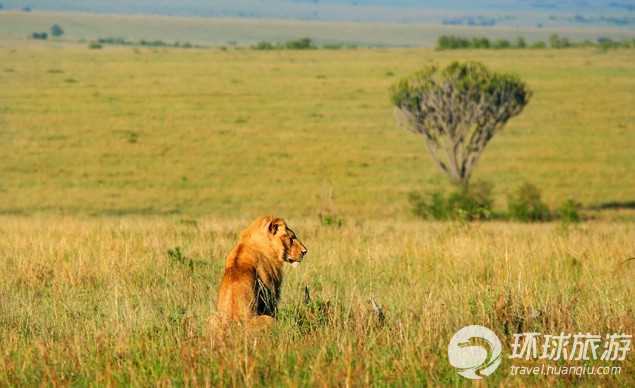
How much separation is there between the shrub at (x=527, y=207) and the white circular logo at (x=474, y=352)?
62.5ft

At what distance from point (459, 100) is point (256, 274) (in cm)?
2369

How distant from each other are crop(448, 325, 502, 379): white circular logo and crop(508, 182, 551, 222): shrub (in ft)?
62.5

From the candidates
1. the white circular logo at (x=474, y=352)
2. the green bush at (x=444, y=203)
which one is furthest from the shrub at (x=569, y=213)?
the white circular logo at (x=474, y=352)

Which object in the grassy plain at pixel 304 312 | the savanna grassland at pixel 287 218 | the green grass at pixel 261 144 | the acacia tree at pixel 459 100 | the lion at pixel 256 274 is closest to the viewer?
the grassy plain at pixel 304 312

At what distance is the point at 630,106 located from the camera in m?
52.0

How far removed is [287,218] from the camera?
76.7 feet

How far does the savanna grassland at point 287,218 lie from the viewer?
17.5 feet

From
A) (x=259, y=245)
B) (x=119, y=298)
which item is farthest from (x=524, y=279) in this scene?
(x=119, y=298)

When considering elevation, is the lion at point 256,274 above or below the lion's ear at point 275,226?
below

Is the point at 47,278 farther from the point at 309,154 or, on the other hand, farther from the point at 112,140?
the point at 112,140

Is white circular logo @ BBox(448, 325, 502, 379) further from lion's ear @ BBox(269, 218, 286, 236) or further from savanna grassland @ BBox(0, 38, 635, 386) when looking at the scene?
lion's ear @ BBox(269, 218, 286, 236)

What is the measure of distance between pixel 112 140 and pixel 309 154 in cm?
871

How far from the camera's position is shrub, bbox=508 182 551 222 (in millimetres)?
25031

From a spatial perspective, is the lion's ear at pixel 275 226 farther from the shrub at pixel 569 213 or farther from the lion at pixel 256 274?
the shrub at pixel 569 213
